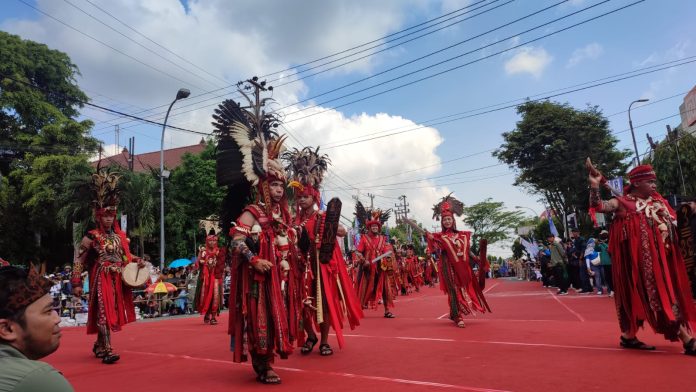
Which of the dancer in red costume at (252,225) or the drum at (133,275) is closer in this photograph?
the dancer in red costume at (252,225)

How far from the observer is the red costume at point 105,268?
594 cm

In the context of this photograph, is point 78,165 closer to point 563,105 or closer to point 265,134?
point 265,134

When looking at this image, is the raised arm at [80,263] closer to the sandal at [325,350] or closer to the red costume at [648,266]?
the sandal at [325,350]

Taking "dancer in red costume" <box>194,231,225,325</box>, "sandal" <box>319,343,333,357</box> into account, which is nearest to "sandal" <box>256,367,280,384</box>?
"sandal" <box>319,343,333,357</box>

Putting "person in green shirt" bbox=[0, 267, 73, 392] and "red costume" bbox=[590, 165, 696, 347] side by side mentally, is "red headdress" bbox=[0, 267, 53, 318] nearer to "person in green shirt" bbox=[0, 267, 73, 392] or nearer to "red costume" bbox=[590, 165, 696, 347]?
"person in green shirt" bbox=[0, 267, 73, 392]

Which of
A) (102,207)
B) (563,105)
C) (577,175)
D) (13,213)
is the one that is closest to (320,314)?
(102,207)

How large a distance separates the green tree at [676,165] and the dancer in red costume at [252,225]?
25.8 metres

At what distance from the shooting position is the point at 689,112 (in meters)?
36.5

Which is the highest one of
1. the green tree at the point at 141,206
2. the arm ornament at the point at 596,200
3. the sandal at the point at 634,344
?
the green tree at the point at 141,206

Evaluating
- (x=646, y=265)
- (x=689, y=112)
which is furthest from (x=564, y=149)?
(x=646, y=265)

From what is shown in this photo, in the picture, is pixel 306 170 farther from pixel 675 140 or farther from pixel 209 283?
pixel 675 140

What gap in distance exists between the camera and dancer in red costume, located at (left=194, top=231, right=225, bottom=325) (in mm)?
10477

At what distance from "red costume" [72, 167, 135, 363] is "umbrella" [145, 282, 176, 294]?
355 inches

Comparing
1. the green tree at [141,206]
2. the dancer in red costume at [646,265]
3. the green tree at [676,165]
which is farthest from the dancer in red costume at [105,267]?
the green tree at [676,165]
